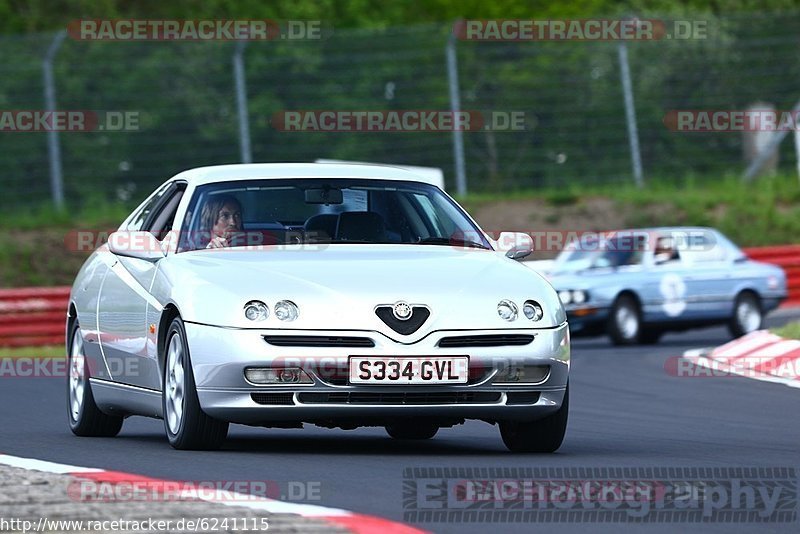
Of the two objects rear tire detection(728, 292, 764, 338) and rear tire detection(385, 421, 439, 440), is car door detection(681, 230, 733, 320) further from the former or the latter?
rear tire detection(385, 421, 439, 440)

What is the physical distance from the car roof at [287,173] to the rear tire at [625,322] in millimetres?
12918

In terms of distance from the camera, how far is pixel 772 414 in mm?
12102

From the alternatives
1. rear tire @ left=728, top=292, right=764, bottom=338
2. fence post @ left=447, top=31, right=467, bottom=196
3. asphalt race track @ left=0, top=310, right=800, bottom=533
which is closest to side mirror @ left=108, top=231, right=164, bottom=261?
asphalt race track @ left=0, top=310, right=800, bottom=533

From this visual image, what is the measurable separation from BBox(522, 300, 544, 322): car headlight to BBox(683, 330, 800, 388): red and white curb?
611 centimetres

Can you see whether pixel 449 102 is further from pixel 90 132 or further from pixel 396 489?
pixel 396 489

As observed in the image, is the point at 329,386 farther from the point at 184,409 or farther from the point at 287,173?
the point at 287,173

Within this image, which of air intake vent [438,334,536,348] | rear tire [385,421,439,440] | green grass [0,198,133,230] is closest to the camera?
air intake vent [438,334,536,348]

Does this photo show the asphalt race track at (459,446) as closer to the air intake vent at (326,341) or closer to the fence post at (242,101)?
the air intake vent at (326,341)

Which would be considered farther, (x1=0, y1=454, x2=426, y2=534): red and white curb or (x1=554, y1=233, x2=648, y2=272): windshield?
(x1=554, y1=233, x2=648, y2=272): windshield

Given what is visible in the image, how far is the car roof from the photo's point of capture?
10.1 m

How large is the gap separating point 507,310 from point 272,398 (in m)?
1.19

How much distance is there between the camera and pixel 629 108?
29.8 m

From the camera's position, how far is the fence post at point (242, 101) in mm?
28656

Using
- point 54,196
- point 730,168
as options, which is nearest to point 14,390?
point 54,196
